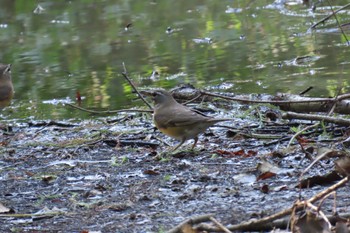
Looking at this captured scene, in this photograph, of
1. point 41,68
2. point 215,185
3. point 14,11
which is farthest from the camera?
point 14,11

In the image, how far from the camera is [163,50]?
1145 centimetres

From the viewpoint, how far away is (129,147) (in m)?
6.45

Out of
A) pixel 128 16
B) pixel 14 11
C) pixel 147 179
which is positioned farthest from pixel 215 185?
pixel 14 11

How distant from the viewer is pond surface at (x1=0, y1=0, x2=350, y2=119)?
350 inches

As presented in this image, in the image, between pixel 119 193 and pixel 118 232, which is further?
pixel 119 193

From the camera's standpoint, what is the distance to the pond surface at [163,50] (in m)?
8.90

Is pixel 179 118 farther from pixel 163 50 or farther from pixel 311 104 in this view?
pixel 163 50

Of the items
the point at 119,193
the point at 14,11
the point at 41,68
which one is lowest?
the point at 14,11

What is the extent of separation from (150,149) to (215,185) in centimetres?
140

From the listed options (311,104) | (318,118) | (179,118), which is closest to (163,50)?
(311,104)

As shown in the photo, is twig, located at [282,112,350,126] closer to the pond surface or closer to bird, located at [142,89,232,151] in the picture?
bird, located at [142,89,232,151]

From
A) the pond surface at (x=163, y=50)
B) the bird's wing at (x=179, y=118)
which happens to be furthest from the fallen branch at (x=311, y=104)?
the pond surface at (x=163, y=50)

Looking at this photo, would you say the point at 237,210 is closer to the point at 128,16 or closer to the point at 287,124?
the point at 287,124

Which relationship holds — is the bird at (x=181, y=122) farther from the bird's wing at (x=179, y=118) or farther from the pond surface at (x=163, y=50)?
the pond surface at (x=163, y=50)
